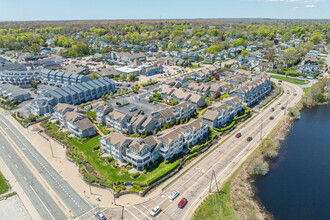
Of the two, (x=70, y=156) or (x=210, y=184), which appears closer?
(x=210, y=184)

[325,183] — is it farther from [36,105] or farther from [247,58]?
[247,58]

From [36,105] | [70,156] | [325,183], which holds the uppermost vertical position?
[36,105]

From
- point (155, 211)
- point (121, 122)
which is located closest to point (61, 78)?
point (121, 122)

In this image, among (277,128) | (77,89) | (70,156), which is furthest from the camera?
(77,89)

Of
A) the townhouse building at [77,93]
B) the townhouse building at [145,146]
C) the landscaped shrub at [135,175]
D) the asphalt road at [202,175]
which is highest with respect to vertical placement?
the townhouse building at [77,93]

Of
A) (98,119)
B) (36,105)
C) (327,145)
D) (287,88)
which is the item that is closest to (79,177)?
(98,119)

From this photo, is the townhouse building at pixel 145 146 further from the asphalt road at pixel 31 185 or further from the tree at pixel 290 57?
→ the tree at pixel 290 57

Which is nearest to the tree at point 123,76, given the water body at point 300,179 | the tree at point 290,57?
the water body at point 300,179

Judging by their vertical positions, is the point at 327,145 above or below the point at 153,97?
below
